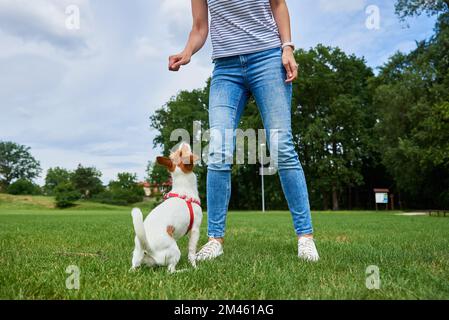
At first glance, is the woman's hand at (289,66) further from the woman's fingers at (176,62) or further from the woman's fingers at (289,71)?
the woman's fingers at (176,62)

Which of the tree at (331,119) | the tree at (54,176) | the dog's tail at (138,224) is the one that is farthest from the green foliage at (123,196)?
the dog's tail at (138,224)

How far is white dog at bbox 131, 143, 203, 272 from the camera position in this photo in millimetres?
2836

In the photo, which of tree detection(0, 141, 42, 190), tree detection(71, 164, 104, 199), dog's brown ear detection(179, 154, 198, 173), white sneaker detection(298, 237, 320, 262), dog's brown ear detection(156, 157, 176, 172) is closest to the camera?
dog's brown ear detection(156, 157, 176, 172)

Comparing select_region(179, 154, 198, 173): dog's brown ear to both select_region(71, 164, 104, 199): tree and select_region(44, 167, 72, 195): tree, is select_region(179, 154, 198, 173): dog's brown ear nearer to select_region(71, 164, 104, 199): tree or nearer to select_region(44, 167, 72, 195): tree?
select_region(71, 164, 104, 199): tree

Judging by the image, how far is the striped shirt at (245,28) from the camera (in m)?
3.81

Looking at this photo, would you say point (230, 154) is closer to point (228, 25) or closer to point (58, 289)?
point (228, 25)

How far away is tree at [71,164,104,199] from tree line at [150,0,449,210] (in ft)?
86.8

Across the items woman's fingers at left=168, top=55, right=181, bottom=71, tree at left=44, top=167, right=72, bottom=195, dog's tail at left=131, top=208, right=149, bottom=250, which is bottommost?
dog's tail at left=131, top=208, right=149, bottom=250

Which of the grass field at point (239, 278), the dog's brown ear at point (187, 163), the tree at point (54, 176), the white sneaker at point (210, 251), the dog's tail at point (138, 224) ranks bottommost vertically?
the grass field at point (239, 278)

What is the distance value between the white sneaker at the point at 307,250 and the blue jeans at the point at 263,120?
0.27 feet

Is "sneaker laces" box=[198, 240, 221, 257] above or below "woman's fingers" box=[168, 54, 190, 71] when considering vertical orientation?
below

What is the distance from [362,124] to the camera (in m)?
37.5

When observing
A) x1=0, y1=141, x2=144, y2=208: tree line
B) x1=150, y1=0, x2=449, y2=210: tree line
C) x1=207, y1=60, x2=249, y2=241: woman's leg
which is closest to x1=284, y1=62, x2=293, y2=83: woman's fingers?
x1=207, y1=60, x2=249, y2=241: woman's leg
